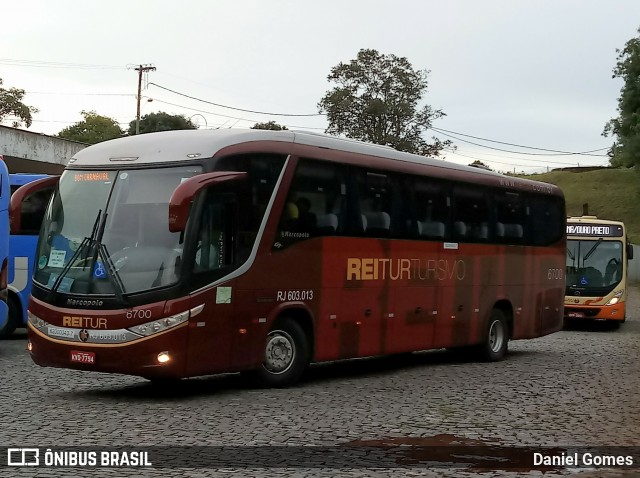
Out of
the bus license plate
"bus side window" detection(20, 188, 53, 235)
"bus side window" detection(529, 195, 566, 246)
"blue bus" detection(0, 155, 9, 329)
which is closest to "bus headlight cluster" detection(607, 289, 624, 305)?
"bus side window" detection(529, 195, 566, 246)

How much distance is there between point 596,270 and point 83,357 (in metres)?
20.8

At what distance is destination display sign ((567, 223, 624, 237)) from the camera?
30.1 metres

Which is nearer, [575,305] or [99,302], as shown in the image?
[99,302]

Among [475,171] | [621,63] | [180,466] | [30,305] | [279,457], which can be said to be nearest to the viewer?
[180,466]

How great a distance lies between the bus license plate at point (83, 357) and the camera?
11.9m

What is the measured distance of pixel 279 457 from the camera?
28.2 ft

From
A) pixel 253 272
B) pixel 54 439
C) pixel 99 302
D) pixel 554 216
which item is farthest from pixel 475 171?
pixel 54 439

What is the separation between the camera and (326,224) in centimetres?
1440

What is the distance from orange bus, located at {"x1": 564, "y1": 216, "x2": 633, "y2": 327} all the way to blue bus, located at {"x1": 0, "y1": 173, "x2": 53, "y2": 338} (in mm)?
15707

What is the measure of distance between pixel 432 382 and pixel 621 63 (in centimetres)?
5908

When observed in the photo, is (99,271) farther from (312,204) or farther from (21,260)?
(21,260)

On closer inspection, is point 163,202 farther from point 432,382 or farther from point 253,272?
point 432,382

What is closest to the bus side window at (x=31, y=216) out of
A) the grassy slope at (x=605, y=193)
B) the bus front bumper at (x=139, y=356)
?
the bus front bumper at (x=139, y=356)

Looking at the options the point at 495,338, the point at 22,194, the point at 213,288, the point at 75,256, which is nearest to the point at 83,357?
the point at 75,256
